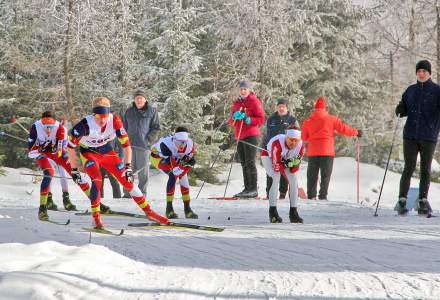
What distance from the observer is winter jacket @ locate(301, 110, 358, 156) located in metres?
12.5

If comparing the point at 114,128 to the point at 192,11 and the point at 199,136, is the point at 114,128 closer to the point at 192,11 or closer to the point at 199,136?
the point at 199,136

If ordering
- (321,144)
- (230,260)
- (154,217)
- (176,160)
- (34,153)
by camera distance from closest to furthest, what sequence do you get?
(230,260) < (154,217) < (176,160) < (34,153) < (321,144)

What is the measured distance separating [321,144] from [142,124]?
138 inches

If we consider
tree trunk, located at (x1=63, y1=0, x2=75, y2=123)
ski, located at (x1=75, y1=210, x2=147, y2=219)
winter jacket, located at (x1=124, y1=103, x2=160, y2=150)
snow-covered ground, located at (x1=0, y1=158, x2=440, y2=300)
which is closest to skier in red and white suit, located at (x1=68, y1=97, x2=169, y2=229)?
snow-covered ground, located at (x1=0, y1=158, x2=440, y2=300)

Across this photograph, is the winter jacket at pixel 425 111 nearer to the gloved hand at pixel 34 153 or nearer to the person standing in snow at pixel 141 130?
the person standing in snow at pixel 141 130

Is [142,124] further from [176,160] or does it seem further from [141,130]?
[176,160]

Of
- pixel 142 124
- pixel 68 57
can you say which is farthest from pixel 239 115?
pixel 68 57

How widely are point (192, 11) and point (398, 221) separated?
13.1m

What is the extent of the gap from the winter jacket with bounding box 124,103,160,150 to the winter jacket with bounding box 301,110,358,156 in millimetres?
2936

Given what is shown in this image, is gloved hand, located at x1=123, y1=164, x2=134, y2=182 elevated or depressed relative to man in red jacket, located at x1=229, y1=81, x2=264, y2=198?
depressed

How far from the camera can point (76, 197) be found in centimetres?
1465

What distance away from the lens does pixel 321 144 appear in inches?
493

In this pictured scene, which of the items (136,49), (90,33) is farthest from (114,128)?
(136,49)

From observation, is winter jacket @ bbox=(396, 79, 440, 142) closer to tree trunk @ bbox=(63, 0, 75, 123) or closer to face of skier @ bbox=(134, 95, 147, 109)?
face of skier @ bbox=(134, 95, 147, 109)
